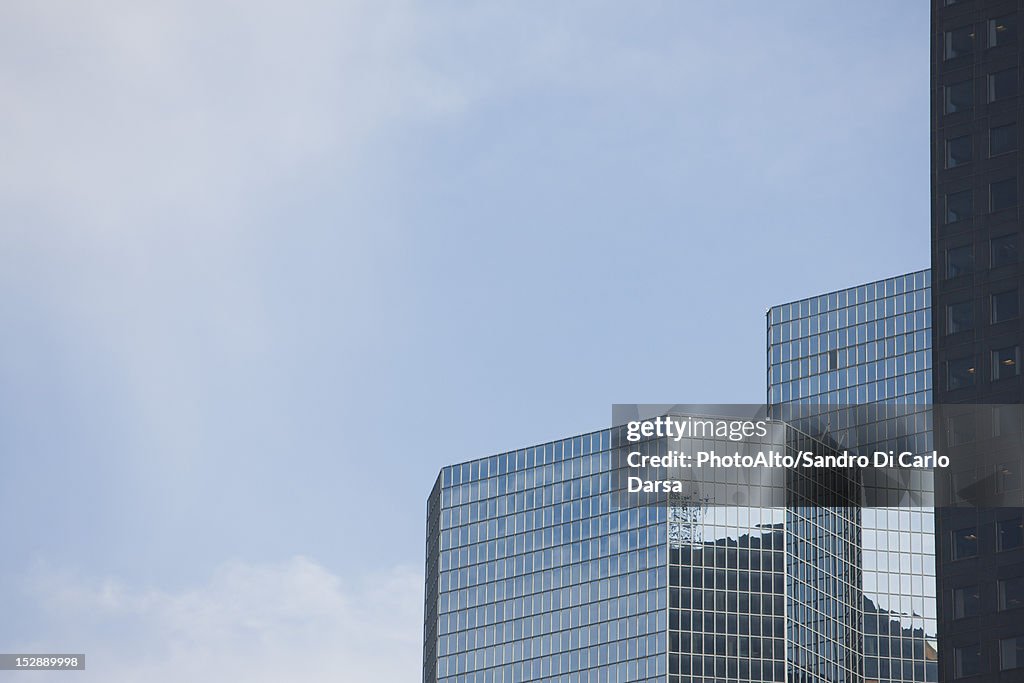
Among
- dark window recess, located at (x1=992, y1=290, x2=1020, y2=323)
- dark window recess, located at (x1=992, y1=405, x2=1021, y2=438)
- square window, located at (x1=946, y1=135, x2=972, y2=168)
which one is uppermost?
square window, located at (x1=946, y1=135, x2=972, y2=168)

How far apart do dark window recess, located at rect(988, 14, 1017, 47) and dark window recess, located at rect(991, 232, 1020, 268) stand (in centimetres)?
1214

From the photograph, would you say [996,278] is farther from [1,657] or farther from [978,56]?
[1,657]

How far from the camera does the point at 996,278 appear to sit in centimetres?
12481

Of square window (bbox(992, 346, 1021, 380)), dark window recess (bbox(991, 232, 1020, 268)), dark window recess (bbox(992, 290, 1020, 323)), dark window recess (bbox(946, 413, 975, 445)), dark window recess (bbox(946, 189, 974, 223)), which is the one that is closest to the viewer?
square window (bbox(992, 346, 1021, 380))

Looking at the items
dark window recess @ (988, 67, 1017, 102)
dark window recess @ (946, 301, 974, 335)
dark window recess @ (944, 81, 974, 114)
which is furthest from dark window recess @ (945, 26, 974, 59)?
dark window recess @ (946, 301, 974, 335)

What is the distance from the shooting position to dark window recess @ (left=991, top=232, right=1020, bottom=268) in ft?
410

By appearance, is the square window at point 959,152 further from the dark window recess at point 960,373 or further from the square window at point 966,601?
the square window at point 966,601

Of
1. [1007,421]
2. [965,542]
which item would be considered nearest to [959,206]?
[1007,421]

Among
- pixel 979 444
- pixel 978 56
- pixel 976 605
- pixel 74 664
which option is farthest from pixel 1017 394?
pixel 74 664

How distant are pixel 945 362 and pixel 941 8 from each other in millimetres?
22560

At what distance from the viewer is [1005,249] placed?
411 feet

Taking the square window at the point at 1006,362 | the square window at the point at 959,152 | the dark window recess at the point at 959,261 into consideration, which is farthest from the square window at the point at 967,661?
the square window at the point at 959,152

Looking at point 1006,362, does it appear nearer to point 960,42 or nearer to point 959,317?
point 959,317

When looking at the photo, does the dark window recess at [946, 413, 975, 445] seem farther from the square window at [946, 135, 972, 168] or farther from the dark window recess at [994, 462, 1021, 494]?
the square window at [946, 135, 972, 168]
